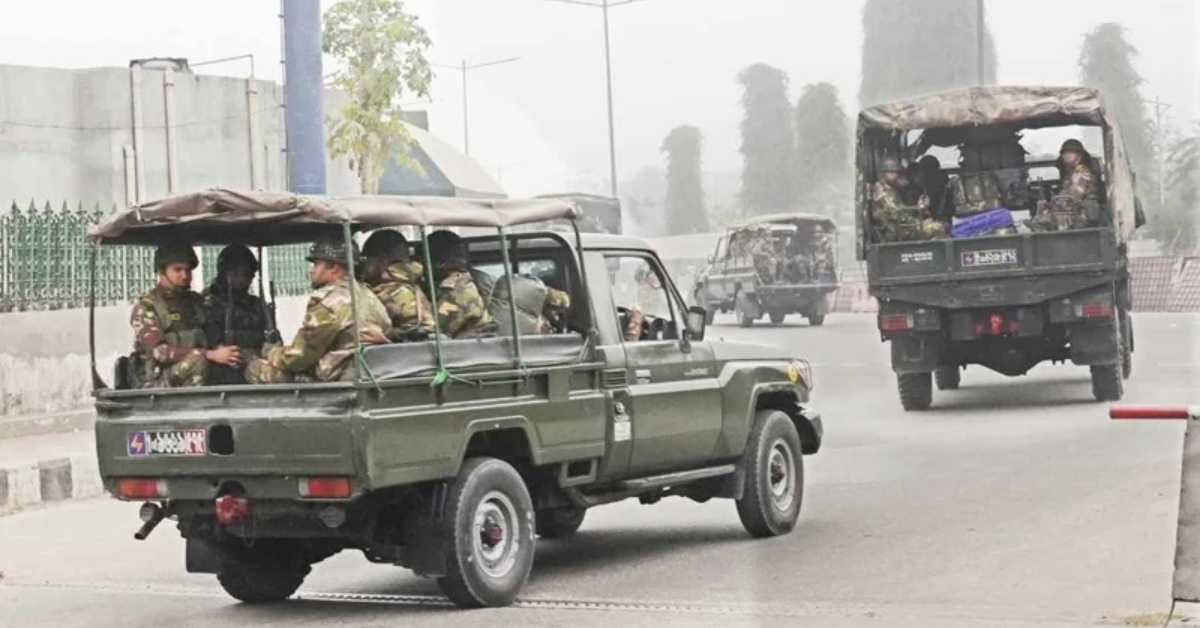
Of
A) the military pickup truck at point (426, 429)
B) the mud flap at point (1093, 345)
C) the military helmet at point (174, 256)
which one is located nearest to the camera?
the military pickup truck at point (426, 429)

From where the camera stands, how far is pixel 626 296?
35.4 ft

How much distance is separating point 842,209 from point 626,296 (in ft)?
107

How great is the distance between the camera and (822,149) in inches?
1515

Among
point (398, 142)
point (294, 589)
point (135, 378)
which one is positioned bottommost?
point (294, 589)

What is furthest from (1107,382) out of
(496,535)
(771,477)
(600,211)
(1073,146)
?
(600,211)

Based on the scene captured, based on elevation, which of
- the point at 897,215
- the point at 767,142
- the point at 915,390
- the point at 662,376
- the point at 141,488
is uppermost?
the point at 767,142

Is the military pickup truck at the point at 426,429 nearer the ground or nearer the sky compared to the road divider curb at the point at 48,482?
nearer the sky

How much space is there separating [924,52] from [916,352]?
1489 cm

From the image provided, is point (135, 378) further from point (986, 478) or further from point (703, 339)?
point (986, 478)

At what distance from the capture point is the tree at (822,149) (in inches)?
1419

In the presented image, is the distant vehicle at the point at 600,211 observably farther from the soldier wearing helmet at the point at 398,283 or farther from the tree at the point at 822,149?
the soldier wearing helmet at the point at 398,283

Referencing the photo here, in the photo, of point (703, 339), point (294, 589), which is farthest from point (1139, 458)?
point (294, 589)

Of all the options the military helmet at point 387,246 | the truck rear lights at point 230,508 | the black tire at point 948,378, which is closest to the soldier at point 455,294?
the military helmet at point 387,246

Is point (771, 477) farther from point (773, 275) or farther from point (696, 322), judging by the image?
point (773, 275)
